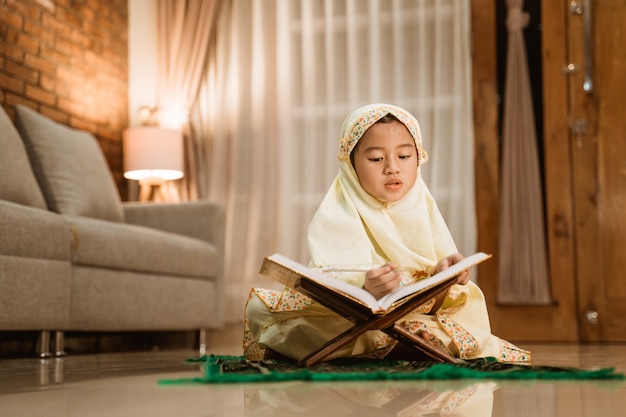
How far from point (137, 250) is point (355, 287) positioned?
1.98 metres

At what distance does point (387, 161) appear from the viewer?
1854 millimetres

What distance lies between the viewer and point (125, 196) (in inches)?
193

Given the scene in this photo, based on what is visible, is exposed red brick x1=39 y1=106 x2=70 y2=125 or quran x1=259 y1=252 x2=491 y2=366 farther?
exposed red brick x1=39 y1=106 x2=70 y2=125

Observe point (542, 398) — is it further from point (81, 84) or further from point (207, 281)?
point (81, 84)

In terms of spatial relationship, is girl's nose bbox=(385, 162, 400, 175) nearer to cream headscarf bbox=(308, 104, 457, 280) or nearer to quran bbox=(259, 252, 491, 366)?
cream headscarf bbox=(308, 104, 457, 280)

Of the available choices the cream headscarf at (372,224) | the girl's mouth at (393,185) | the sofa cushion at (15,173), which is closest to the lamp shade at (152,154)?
the sofa cushion at (15,173)

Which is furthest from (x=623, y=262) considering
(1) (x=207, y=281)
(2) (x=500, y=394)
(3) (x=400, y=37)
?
(2) (x=500, y=394)

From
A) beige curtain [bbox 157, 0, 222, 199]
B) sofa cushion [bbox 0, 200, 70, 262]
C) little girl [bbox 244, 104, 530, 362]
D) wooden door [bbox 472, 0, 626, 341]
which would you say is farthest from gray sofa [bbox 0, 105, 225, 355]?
wooden door [bbox 472, 0, 626, 341]

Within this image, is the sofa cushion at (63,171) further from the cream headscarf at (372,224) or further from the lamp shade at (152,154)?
the cream headscarf at (372,224)

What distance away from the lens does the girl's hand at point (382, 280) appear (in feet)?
4.89

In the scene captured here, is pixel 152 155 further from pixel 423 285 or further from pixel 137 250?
pixel 423 285

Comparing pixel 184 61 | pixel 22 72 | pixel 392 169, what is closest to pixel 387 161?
pixel 392 169

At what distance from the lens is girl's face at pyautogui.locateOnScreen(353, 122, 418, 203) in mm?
1849

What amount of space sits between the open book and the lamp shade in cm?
305
